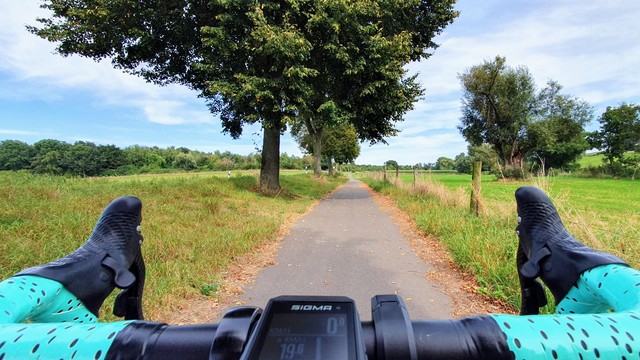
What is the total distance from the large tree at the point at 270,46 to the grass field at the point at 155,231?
465 cm

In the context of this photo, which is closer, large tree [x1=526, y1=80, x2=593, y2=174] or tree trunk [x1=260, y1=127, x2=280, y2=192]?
tree trunk [x1=260, y1=127, x2=280, y2=192]

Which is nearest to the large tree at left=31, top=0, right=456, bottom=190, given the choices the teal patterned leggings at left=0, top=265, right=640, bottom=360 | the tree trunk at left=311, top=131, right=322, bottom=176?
the teal patterned leggings at left=0, top=265, right=640, bottom=360

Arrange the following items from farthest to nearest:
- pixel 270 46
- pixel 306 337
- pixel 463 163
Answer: pixel 463 163
pixel 270 46
pixel 306 337

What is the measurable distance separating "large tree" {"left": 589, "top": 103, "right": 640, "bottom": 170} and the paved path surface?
50859mm

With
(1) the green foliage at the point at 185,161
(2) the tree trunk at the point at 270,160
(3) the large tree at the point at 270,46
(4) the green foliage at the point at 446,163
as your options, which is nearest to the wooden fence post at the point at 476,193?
(3) the large tree at the point at 270,46

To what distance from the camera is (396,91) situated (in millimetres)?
12422

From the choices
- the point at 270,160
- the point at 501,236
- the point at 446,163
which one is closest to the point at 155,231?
the point at 501,236

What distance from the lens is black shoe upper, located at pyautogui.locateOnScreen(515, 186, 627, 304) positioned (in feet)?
3.50

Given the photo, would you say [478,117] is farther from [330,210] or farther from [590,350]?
[590,350]

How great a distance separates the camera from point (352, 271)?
455cm

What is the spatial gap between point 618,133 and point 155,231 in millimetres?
56892

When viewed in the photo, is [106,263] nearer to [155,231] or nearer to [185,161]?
[155,231]

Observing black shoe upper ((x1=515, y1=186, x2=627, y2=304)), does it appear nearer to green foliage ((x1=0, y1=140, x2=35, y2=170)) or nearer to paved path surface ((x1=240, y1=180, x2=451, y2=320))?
paved path surface ((x1=240, y1=180, x2=451, y2=320))


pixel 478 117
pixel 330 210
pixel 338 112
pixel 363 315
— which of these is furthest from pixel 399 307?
pixel 478 117
